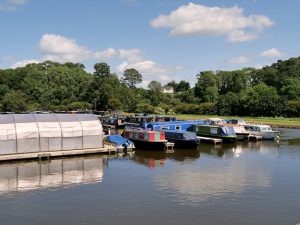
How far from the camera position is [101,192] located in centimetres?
3544

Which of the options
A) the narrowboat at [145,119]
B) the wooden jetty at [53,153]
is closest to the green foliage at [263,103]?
the narrowboat at [145,119]

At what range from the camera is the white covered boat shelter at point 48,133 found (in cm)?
4934

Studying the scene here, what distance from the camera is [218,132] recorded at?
2867 inches

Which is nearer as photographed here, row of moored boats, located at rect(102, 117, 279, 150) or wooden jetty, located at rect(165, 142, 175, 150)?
row of moored boats, located at rect(102, 117, 279, 150)

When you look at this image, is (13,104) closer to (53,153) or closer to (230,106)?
(230,106)

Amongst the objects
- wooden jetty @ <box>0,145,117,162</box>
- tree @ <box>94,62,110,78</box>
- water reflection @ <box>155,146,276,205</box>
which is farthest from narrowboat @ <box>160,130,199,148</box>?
tree @ <box>94,62,110,78</box>

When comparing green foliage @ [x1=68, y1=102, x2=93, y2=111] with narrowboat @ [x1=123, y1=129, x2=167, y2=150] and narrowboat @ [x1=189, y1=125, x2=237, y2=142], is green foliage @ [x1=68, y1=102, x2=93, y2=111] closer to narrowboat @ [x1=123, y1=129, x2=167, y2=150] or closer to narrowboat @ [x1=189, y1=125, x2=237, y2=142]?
narrowboat @ [x1=189, y1=125, x2=237, y2=142]

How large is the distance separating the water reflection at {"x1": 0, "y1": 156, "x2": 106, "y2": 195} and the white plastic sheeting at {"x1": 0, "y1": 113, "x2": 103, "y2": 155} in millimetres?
2460

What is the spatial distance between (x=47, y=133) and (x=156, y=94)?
4791 inches

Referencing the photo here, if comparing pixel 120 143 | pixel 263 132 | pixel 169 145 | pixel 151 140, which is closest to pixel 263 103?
pixel 263 132

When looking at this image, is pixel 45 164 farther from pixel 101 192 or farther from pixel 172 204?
pixel 172 204

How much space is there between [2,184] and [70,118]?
18506 millimetres

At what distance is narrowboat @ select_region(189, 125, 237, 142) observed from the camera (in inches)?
2805

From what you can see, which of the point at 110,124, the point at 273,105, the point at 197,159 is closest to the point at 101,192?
the point at 197,159
